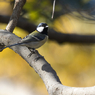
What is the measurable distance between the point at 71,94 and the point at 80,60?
2.13 m

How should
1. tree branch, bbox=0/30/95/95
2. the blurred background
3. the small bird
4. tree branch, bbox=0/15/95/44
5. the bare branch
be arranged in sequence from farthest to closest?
the blurred background → tree branch, bbox=0/15/95/44 → the bare branch → the small bird → tree branch, bbox=0/30/95/95

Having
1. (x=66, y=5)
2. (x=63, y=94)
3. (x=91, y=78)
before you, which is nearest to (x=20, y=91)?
(x=91, y=78)

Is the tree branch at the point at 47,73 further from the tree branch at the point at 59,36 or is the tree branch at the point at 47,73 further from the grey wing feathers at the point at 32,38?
the tree branch at the point at 59,36

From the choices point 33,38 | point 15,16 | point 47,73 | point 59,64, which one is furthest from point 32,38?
point 59,64

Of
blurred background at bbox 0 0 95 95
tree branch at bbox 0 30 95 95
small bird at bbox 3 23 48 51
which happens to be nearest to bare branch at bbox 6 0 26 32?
tree branch at bbox 0 30 95 95

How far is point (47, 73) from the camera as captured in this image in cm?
97

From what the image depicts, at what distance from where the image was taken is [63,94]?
30.9 inches

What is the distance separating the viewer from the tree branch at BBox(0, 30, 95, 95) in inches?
28.6

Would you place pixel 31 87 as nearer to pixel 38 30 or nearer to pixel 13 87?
pixel 13 87

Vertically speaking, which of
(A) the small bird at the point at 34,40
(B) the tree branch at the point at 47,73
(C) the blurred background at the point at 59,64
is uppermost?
(A) the small bird at the point at 34,40

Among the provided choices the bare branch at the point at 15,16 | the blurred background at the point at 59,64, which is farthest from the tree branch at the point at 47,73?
the blurred background at the point at 59,64

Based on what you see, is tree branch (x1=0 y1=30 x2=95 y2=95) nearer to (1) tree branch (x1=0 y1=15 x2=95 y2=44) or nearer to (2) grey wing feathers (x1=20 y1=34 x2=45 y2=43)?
(2) grey wing feathers (x1=20 y1=34 x2=45 y2=43)

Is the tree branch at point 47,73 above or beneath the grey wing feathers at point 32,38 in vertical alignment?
beneath

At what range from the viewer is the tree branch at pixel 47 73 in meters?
0.73
